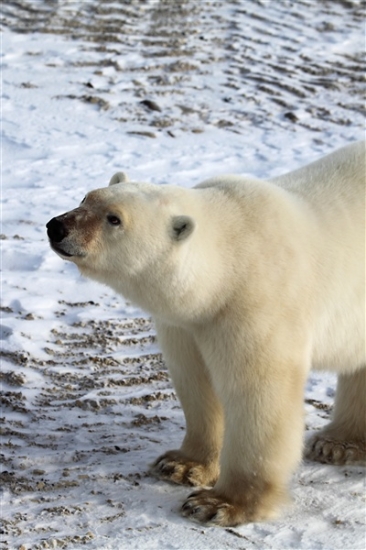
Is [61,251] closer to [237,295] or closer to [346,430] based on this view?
[237,295]

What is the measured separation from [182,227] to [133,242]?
21 cm

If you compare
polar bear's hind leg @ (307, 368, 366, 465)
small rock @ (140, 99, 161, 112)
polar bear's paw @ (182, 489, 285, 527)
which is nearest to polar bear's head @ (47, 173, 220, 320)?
polar bear's paw @ (182, 489, 285, 527)

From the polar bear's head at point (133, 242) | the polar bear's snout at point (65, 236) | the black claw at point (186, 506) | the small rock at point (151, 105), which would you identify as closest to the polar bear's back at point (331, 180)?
the polar bear's head at point (133, 242)

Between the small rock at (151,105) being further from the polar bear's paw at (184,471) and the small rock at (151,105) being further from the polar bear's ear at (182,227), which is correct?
the polar bear's ear at (182,227)

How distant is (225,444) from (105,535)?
66 cm

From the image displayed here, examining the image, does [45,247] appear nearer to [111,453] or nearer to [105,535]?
[111,453]

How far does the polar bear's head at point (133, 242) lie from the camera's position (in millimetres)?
3895

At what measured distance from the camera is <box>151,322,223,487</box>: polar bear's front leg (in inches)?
178

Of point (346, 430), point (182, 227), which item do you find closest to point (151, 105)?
point (346, 430)

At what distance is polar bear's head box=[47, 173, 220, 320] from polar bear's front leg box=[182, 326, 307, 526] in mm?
401

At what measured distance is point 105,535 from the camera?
4008 mm

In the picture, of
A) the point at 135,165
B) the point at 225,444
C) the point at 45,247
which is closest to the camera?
the point at 225,444

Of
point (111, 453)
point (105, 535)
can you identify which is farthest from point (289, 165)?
point (105, 535)

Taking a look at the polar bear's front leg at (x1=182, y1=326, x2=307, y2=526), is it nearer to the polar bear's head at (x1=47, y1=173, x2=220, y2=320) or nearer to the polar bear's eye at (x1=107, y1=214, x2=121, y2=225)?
the polar bear's head at (x1=47, y1=173, x2=220, y2=320)
